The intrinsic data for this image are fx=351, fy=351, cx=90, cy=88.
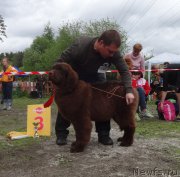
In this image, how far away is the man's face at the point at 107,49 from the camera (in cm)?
435

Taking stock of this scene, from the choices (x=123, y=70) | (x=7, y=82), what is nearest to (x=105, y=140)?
(x=123, y=70)

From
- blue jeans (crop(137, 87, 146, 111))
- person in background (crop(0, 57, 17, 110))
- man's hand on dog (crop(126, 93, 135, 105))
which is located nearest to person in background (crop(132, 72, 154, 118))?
blue jeans (crop(137, 87, 146, 111))

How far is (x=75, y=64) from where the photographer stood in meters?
4.76

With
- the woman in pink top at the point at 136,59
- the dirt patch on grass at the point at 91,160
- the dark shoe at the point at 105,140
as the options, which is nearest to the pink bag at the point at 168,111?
the woman in pink top at the point at 136,59

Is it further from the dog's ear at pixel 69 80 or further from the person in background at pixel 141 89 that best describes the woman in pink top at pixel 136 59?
the dog's ear at pixel 69 80

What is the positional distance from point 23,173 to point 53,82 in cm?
115

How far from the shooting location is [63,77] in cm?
423

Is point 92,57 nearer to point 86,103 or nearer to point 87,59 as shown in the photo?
point 87,59

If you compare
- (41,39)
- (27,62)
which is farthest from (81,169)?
(41,39)

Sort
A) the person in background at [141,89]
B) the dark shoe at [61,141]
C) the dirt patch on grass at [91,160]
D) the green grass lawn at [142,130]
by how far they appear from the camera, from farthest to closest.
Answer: the person in background at [141,89] < the green grass lawn at [142,130] < the dark shoe at [61,141] < the dirt patch on grass at [91,160]

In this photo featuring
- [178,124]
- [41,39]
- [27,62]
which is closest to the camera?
[178,124]

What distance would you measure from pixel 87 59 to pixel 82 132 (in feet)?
3.18

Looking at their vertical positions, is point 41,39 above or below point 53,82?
above

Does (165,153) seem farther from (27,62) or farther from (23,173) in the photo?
(27,62)
